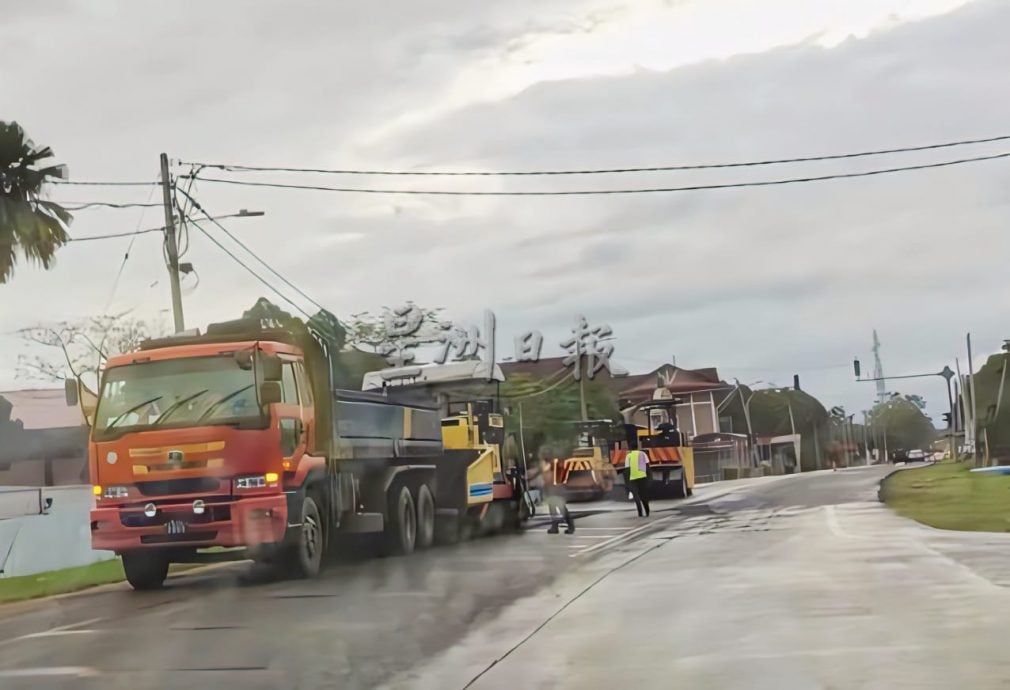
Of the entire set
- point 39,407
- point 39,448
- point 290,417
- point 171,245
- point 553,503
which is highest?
point 171,245

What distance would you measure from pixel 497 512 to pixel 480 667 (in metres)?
13.9

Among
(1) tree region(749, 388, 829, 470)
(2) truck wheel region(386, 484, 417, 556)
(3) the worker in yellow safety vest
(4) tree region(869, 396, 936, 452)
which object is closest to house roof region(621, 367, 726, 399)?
(1) tree region(749, 388, 829, 470)

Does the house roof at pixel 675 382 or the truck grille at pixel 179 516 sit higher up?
the house roof at pixel 675 382

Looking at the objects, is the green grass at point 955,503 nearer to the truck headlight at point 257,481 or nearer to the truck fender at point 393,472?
the truck fender at point 393,472

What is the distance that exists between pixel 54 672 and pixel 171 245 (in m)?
15.7

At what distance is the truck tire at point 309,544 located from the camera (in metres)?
13.7

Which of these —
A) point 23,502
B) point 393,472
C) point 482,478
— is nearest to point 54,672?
point 393,472

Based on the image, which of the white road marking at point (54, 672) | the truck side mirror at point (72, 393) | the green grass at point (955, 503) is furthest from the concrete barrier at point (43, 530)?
the green grass at point (955, 503)

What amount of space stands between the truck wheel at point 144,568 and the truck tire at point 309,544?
1.68 metres

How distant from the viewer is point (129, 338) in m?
25.2

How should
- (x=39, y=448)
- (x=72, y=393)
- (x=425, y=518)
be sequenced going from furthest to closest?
(x=39, y=448)
(x=425, y=518)
(x=72, y=393)

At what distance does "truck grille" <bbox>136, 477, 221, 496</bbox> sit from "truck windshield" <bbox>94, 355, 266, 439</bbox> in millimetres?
615

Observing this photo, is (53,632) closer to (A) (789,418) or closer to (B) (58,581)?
(B) (58,581)

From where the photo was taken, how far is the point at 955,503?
2386 cm
